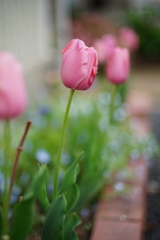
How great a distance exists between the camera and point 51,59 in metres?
7.25

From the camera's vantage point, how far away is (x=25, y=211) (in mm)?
1315

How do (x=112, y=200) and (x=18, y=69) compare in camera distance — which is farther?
(x=112, y=200)

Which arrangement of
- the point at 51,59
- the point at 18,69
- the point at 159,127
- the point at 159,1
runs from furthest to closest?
the point at 159,1
the point at 51,59
the point at 159,127
the point at 18,69

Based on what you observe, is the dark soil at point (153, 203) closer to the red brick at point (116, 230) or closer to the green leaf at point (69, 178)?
the red brick at point (116, 230)

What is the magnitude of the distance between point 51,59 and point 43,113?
12.1ft

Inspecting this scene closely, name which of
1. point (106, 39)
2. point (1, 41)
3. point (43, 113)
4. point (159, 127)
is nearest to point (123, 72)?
point (106, 39)

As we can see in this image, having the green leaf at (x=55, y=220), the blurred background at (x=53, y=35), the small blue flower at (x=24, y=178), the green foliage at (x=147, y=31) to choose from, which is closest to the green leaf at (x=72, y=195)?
the green leaf at (x=55, y=220)

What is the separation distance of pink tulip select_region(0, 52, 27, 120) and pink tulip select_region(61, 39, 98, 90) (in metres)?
0.17

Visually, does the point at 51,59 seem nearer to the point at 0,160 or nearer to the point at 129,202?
the point at 0,160

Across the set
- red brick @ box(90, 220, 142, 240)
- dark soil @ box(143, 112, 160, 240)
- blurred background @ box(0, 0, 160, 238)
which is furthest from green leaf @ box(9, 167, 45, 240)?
dark soil @ box(143, 112, 160, 240)

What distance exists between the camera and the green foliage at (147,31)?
412 inches

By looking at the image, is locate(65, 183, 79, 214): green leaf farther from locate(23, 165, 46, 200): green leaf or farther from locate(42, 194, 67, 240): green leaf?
locate(23, 165, 46, 200): green leaf

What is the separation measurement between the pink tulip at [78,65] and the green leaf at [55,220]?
13.7 inches

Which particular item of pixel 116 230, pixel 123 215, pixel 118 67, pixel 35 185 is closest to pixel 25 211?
pixel 35 185
